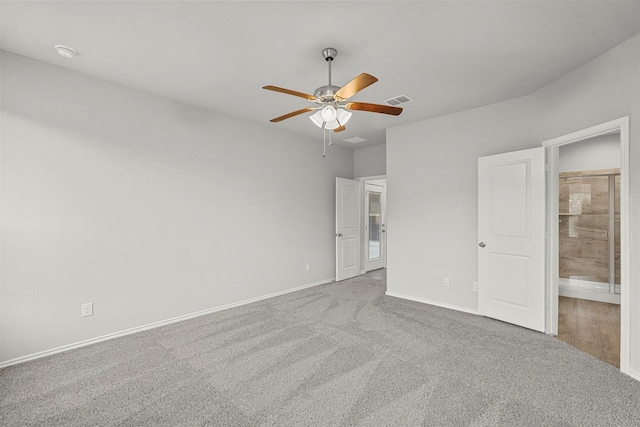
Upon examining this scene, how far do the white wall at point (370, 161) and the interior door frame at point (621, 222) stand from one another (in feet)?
9.28

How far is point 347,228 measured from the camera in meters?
5.82

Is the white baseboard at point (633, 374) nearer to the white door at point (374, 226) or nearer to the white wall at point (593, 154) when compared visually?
the white wall at point (593, 154)

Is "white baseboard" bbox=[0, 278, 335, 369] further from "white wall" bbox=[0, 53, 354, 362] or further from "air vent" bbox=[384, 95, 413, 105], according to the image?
"air vent" bbox=[384, 95, 413, 105]

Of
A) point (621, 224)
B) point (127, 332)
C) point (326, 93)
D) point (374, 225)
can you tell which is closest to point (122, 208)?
point (127, 332)

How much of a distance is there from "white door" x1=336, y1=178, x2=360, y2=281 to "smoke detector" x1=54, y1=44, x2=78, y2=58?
158 inches

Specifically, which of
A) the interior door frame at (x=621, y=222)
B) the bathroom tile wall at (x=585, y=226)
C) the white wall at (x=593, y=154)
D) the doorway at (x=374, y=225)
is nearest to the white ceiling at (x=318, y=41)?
the interior door frame at (x=621, y=222)

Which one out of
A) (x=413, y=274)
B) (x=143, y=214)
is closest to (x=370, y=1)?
(x=143, y=214)

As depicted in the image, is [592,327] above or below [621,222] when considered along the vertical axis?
below

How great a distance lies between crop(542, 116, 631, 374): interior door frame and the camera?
240 centimetres

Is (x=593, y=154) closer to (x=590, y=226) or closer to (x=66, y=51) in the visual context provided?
(x=590, y=226)

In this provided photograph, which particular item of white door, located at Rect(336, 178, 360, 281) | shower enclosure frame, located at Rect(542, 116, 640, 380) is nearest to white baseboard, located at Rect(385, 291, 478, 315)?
shower enclosure frame, located at Rect(542, 116, 640, 380)

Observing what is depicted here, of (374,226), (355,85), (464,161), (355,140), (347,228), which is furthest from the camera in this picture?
(374,226)

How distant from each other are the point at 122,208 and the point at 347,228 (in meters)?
3.82

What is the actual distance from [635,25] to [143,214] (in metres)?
4.80
